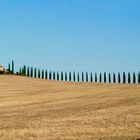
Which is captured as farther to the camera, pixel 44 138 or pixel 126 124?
pixel 126 124

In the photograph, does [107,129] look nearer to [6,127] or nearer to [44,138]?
[44,138]

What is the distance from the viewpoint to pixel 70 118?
58.1 ft

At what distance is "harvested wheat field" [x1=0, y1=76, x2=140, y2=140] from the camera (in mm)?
13963

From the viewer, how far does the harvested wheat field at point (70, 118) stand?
14.0m

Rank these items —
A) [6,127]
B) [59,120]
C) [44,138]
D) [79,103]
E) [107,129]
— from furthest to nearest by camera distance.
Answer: [79,103], [59,120], [6,127], [107,129], [44,138]

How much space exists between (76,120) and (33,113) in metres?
3.70

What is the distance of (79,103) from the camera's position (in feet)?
77.3

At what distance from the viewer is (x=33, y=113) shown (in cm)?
2025

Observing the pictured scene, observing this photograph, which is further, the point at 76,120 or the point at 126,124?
the point at 76,120

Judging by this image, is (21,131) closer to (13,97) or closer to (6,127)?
(6,127)

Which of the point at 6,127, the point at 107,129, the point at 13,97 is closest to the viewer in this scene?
the point at 107,129

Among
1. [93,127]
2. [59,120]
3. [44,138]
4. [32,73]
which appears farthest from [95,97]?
[32,73]

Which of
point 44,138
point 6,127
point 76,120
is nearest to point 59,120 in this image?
point 76,120

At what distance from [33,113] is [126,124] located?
579 cm
